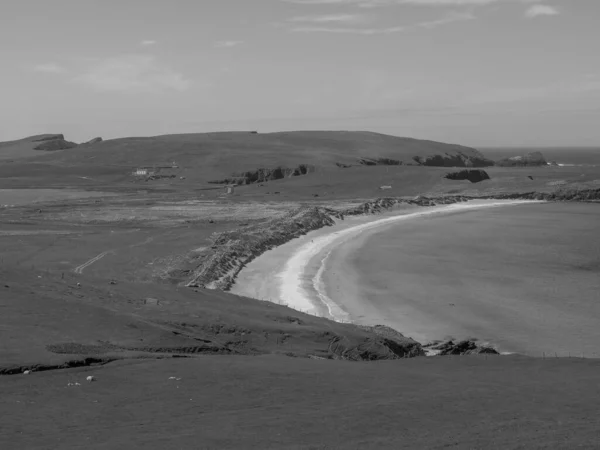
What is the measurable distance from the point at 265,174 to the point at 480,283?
96.6 m

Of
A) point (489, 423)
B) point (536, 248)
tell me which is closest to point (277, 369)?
point (489, 423)

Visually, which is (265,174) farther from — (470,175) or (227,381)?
(227,381)

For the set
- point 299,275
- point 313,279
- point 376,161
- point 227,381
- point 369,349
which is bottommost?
point 313,279

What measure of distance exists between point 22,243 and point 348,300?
2642cm

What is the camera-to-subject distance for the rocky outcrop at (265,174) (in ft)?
445

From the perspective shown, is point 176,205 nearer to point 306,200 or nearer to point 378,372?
point 306,200

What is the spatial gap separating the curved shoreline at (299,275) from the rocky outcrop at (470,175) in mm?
60131

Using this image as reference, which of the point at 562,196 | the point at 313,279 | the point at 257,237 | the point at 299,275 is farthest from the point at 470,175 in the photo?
the point at 313,279

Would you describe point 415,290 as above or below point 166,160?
below

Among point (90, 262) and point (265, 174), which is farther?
point (265, 174)

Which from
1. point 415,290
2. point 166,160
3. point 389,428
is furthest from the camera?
point 166,160

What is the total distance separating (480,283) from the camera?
149 ft

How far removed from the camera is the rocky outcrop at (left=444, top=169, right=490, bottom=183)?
132m

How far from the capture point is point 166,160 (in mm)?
159375
